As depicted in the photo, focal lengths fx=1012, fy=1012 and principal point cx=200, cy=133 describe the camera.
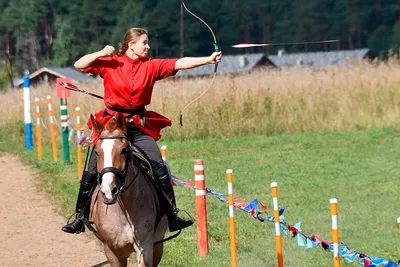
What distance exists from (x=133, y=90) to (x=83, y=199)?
43.5 inches

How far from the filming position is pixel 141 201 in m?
8.92

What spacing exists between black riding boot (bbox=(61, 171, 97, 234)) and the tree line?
5988cm

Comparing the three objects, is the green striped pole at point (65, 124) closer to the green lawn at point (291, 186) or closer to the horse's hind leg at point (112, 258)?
the green lawn at point (291, 186)

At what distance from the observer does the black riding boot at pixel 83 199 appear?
9.19 meters

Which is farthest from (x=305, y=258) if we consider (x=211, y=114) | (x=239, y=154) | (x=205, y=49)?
(x=205, y=49)

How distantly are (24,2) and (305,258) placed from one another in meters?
69.9

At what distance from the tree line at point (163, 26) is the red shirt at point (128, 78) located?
59943 millimetres

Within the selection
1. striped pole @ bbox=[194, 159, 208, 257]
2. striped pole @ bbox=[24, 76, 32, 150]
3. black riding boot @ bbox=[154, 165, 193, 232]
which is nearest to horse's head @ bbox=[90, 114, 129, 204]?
black riding boot @ bbox=[154, 165, 193, 232]

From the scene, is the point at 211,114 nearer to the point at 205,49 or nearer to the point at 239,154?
the point at 239,154

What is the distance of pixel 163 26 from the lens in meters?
78.7

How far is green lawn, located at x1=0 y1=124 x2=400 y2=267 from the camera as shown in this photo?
12023mm

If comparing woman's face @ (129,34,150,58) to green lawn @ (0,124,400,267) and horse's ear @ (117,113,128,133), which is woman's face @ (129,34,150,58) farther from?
green lawn @ (0,124,400,267)

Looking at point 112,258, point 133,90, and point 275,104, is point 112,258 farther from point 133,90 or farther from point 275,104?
point 275,104

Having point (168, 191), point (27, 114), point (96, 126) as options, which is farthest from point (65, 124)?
point (96, 126)
